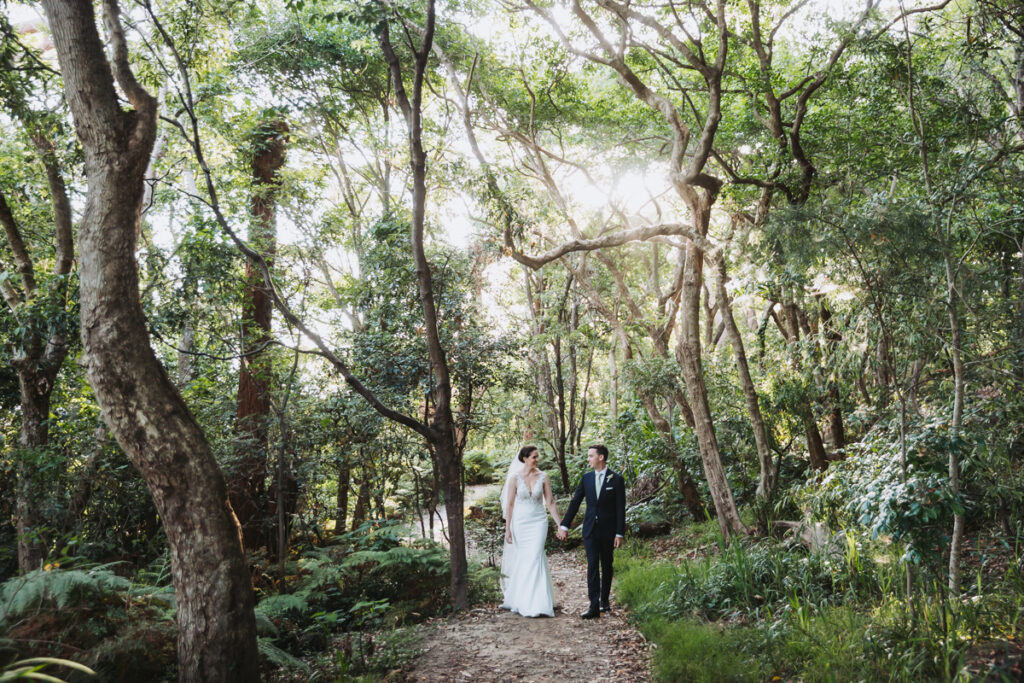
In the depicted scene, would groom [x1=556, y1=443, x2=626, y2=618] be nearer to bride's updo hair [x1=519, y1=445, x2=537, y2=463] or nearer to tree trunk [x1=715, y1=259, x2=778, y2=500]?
bride's updo hair [x1=519, y1=445, x2=537, y2=463]

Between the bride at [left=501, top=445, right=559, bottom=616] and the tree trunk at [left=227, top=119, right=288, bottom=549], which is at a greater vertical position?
the tree trunk at [left=227, top=119, right=288, bottom=549]

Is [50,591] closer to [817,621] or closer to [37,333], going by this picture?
[37,333]

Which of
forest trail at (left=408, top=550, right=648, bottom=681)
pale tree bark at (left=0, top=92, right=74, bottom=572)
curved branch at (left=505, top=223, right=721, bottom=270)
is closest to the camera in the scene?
forest trail at (left=408, top=550, right=648, bottom=681)

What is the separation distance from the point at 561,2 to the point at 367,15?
5099 mm

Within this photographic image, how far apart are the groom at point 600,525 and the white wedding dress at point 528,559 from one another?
35cm

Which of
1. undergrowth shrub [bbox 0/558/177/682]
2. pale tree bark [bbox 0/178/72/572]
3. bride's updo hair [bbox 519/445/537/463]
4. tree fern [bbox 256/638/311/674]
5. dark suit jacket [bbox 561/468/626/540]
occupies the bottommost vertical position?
tree fern [bbox 256/638/311/674]

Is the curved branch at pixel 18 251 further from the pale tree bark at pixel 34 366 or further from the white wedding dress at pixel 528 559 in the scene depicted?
the white wedding dress at pixel 528 559

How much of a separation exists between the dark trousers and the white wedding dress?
0.48m

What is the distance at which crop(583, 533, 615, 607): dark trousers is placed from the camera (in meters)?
6.66

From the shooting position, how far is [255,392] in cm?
1027

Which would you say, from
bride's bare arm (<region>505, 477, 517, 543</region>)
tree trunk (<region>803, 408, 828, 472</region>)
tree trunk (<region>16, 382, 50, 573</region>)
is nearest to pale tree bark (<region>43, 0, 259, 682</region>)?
bride's bare arm (<region>505, 477, 517, 543</region>)

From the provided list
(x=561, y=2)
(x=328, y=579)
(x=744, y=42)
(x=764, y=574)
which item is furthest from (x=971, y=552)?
(x=561, y=2)

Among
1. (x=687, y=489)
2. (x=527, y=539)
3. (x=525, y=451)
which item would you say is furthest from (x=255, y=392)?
(x=687, y=489)

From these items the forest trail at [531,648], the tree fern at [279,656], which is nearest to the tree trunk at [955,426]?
the forest trail at [531,648]
